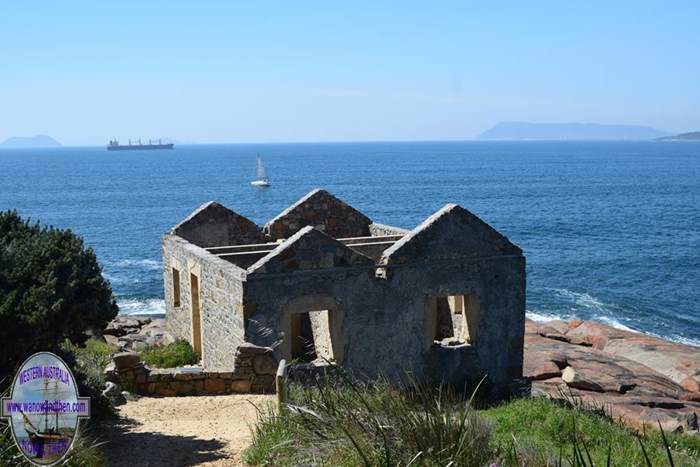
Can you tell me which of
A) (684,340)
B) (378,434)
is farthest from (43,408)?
(684,340)

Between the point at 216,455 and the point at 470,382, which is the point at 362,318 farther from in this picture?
the point at 216,455

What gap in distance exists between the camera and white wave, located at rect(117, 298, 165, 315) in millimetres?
36309

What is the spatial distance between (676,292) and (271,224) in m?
26.4

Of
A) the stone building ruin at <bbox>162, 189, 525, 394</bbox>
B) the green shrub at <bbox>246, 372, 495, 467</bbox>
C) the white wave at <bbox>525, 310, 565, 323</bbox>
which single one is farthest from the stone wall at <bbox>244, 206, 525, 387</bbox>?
the white wave at <bbox>525, 310, 565, 323</bbox>

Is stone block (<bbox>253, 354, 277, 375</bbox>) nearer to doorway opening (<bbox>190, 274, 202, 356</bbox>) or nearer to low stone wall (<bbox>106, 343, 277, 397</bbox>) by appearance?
low stone wall (<bbox>106, 343, 277, 397</bbox>)

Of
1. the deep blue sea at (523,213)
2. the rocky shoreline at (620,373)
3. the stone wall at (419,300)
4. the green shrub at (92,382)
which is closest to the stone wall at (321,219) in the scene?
the stone wall at (419,300)

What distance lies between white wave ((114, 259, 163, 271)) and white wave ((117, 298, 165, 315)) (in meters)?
8.16

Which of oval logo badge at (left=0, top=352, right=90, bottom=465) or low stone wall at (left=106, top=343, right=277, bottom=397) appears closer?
oval logo badge at (left=0, top=352, right=90, bottom=465)

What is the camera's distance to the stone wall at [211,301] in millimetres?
15117

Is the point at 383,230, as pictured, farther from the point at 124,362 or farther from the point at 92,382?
the point at 92,382

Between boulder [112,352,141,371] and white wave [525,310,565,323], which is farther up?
boulder [112,352,141,371]

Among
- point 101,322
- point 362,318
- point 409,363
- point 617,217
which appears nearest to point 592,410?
point 409,363

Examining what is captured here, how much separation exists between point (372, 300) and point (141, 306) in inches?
941

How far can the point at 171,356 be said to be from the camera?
17.5m
